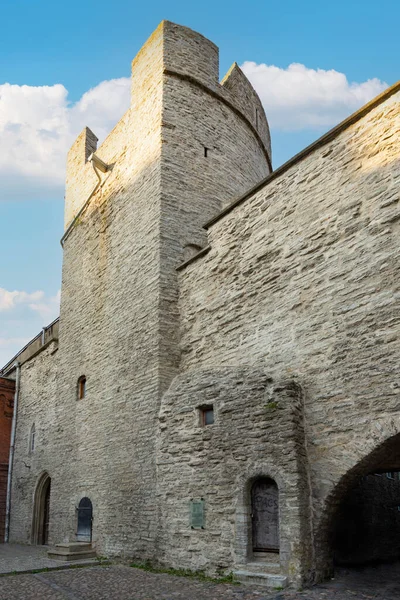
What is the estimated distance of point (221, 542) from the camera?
23.2 feet

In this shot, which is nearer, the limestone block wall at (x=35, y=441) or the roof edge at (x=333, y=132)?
the roof edge at (x=333, y=132)

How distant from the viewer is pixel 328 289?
6941 mm

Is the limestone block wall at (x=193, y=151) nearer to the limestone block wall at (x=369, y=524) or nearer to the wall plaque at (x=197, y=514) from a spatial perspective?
the wall plaque at (x=197, y=514)

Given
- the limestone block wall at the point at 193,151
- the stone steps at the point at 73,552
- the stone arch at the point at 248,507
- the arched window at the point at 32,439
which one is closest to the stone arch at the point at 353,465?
the stone arch at the point at 248,507

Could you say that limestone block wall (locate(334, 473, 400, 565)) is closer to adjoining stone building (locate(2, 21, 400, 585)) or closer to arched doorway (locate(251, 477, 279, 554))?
arched doorway (locate(251, 477, 279, 554))

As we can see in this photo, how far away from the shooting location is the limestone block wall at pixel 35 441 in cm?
1341

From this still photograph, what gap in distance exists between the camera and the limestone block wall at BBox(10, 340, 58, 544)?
13.4 meters

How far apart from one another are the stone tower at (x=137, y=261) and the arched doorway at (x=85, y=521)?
193 millimetres

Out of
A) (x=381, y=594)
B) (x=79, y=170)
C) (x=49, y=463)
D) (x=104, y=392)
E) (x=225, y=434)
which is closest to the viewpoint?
(x=381, y=594)

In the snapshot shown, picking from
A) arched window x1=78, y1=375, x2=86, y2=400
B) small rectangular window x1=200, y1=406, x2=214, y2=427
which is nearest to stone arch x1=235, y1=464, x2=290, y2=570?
small rectangular window x1=200, y1=406, x2=214, y2=427

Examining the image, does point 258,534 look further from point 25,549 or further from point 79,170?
point 79,170

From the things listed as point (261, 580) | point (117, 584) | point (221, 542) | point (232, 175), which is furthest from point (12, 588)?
point (232, 175)

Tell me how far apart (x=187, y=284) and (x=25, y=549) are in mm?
8092

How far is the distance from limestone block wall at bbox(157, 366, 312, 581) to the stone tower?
2.32ft
